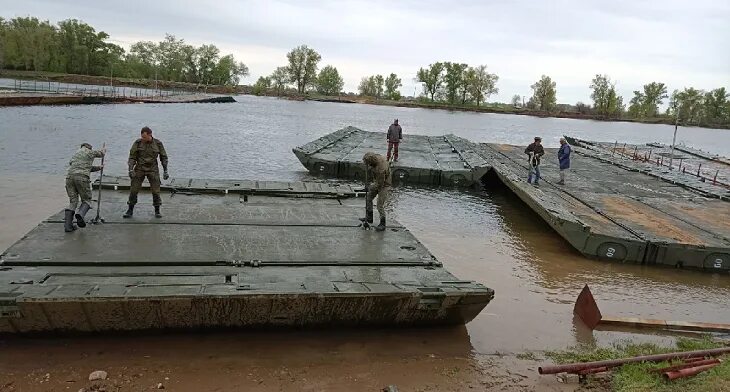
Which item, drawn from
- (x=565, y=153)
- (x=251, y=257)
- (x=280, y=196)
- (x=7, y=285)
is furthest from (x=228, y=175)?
(x=7, y=285)

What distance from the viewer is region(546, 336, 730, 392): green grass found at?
6.00 meters

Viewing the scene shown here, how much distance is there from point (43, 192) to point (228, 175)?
7.18 m

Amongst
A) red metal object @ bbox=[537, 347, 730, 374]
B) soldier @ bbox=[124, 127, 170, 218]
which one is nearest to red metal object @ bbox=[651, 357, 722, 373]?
red metal object @ bbox=[537, 347, 730, 374]

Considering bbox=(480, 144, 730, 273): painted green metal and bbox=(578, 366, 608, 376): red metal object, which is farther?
bbox=(480, 144, 730, 273): painted green metal

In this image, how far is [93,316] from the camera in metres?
6.38

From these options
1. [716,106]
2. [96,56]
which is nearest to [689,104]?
[716,106]

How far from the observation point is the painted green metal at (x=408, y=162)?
806 inches

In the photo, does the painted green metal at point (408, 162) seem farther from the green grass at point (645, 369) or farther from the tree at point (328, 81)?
the tree at point (328, 81)

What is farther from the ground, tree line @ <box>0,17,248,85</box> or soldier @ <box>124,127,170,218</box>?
tree line @ <box>0,17,248,85</box>

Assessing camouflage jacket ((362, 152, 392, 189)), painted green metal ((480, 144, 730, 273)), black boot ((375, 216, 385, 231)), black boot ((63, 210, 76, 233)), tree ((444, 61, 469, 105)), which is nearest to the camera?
black boot ((63, 210, 76, 233))

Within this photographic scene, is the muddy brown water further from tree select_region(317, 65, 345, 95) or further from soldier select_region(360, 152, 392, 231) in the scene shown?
tree select_region(317, 65, 345, 95)

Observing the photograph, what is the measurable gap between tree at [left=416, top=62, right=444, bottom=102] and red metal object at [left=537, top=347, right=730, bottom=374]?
125943 millimetres

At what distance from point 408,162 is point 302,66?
11512 centimetres

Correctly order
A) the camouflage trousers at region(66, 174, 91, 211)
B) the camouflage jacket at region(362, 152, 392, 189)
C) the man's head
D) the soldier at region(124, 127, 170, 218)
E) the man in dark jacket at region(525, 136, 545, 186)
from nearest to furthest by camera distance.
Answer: the camouflage trousers at region(66, 174, 91, 211)
the man's head
the soldier at region(124, 127, 170, 218)
the camouflage jacket at region(362, 152, 392, 189)
the man in dark jacket at region(525, 136, 545, 186)
